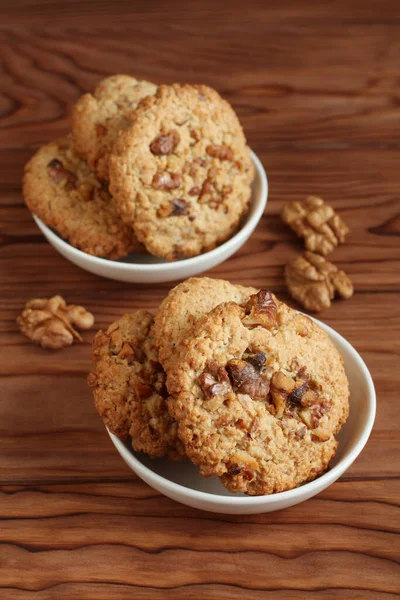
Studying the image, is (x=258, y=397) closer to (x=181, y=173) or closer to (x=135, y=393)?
(x=135, y=393)

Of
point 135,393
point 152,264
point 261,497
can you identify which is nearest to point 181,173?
point 152,264

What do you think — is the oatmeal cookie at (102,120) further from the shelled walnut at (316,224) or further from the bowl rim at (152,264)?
the shelled walnut at (316,224)

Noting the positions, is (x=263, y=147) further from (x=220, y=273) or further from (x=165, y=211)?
(x=165, y=211)

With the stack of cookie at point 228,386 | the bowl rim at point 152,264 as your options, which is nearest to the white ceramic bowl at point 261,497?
the stack of cookie at point 228,386

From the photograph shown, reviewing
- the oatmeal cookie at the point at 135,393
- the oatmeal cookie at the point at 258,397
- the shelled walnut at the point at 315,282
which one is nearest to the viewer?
the oatmeal cookie at the point at 258,397

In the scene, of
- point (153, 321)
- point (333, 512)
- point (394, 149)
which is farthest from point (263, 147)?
point (333, 512)
